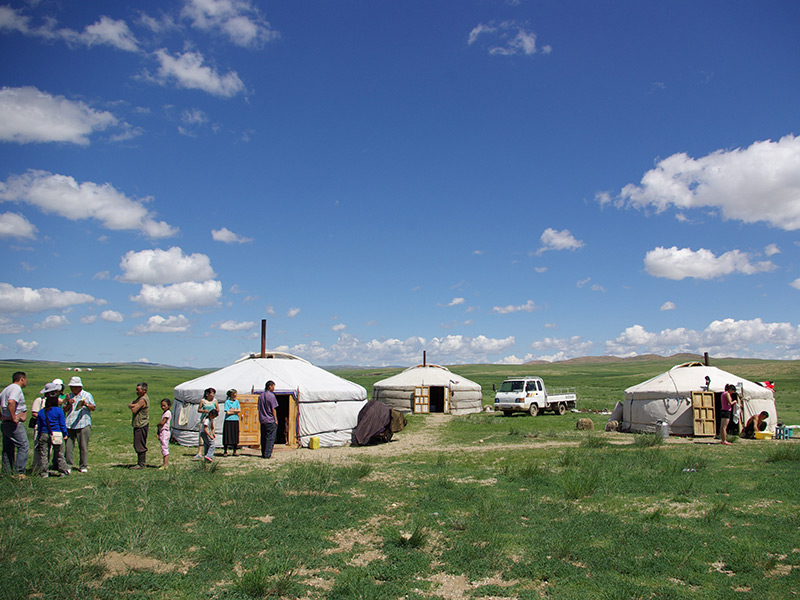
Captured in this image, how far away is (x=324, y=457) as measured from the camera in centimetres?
1413

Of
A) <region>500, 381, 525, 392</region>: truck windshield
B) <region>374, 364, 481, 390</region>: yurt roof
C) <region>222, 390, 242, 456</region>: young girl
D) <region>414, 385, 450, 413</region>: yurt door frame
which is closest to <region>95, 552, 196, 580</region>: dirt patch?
<region>222, 390, 242, 456</region>: young girl

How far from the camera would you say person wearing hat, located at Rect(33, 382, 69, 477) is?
10.1m

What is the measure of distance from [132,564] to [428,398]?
2598 centimetres

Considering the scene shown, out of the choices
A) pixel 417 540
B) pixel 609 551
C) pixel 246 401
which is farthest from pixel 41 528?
pixel 246 401

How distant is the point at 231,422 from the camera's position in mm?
14016

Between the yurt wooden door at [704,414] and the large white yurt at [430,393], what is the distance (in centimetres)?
1492

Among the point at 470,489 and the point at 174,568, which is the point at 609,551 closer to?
the point at 470,489

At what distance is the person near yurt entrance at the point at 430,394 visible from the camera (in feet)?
103

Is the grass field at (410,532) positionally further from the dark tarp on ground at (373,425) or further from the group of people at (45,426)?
the dark tarp on ground at (373,425)

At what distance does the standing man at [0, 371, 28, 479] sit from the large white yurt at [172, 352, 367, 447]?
21.1 ft

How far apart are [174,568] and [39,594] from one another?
1258 millimetres

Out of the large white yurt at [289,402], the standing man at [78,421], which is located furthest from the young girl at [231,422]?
the standing man at [78,421]

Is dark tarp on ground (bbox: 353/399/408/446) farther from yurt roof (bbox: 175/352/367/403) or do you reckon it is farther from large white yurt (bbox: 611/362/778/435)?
large white yurt (bbox: 611/362/778/435)

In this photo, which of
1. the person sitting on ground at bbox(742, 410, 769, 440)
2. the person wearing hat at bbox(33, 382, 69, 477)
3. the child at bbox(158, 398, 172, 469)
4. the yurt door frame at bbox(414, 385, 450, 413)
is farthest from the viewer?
the yurt door frame at bbox(414, 385, 450, 413)
